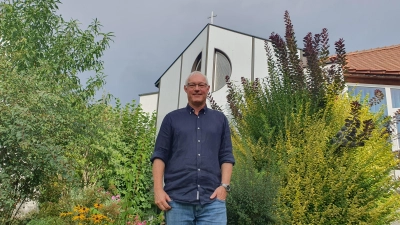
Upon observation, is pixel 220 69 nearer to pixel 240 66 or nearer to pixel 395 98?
pixel 240 66

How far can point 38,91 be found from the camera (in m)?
5.00

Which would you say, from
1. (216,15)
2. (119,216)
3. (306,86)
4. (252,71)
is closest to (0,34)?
(119,216)

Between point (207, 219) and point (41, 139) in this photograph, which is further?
point (41, 139)

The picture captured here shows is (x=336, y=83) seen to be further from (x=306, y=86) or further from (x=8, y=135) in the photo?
(x=8, y=135)

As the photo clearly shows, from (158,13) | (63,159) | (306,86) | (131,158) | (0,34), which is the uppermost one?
(158,13)

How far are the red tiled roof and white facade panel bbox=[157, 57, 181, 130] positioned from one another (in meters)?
6.39

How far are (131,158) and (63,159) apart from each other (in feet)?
9.97

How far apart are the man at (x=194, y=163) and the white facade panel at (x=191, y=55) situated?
10570 mm

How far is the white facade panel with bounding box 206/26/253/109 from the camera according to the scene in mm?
13031

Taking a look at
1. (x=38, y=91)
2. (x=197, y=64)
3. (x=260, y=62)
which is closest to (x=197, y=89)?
(x=38, y=91)

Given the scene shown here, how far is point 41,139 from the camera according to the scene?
16.3 feet

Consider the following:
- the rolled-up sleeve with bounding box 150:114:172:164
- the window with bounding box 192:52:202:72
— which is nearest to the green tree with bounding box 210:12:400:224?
the rolled-up sleeve with bounding box 150:114:172:164

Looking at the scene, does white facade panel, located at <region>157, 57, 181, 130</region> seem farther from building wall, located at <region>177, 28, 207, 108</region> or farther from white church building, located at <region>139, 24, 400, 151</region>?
white church building, located at <region>139, 24, 400, 151</region>

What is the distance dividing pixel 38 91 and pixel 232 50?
359 inches
